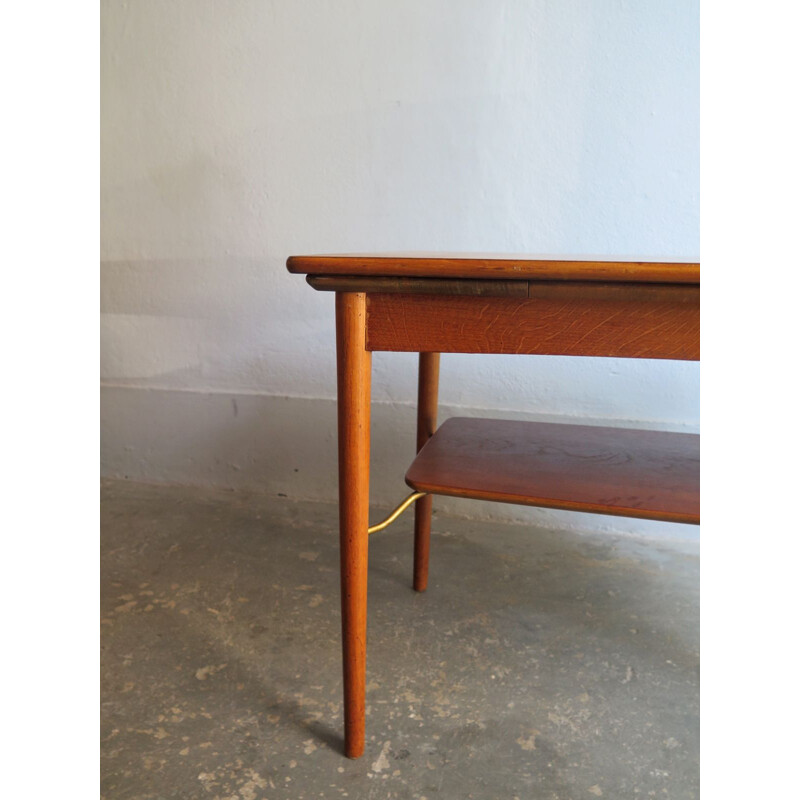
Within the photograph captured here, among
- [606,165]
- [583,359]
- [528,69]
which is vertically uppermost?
[528,69]

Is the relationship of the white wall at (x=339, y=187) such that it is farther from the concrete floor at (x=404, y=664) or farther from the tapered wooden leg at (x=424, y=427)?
the tapered wooden leg at (x=424, y=427)

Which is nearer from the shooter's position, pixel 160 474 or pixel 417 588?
pixel 417 588

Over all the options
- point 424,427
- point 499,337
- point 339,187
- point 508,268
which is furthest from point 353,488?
point 339,187

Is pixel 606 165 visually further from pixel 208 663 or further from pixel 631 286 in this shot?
pixel 208 663

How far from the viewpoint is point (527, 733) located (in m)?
1.33

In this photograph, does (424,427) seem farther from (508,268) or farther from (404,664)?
(508,268)

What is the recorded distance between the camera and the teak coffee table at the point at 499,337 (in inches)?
40.7

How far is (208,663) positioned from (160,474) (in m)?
1.23

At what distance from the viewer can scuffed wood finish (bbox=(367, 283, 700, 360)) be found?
105cm

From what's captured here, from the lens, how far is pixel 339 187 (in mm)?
2283

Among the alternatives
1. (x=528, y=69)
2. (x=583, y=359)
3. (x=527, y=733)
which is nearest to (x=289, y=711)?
(x=527, y=733)

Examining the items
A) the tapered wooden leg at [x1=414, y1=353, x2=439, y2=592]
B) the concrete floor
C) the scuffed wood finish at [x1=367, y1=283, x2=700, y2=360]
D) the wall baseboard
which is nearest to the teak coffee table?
the scuffed wood finish at [x1=367, y1=283, x2=700, y2=360]

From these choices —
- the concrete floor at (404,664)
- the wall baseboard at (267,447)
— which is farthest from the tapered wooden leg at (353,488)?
the wall baseboard at (267,447)

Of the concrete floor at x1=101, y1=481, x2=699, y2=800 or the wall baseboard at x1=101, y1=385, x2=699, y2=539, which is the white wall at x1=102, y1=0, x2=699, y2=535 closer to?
the wall baseboard at x1=101, y1=385, x2=699, y2=539
